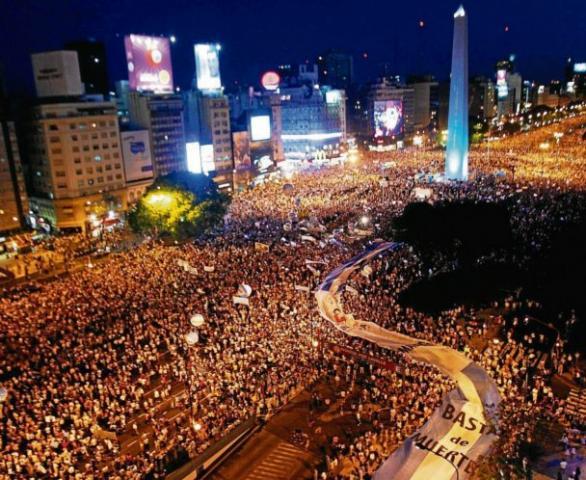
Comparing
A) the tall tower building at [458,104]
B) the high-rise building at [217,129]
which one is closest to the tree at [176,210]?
the tall tower building at [458,104]

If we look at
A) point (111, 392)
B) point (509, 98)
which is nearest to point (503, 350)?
point (111, 392)

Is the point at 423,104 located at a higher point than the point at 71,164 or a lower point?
higher

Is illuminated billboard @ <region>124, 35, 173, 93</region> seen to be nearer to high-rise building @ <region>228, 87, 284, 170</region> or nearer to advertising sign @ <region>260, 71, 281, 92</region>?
high-rise building @ <region>228, 87, 284, 170</region>

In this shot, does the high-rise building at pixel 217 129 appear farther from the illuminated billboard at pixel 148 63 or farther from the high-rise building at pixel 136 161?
the high-rise building at pixel 136 161

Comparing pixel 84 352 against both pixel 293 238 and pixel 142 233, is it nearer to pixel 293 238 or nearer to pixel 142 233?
pixel 293 238

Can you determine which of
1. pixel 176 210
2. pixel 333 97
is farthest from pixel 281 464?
pixel 333 97

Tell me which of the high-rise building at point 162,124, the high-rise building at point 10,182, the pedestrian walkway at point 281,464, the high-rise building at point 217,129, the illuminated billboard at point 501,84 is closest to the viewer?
the pedestrian walkway at point 281,464

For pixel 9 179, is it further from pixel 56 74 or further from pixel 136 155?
pixel 136 155
